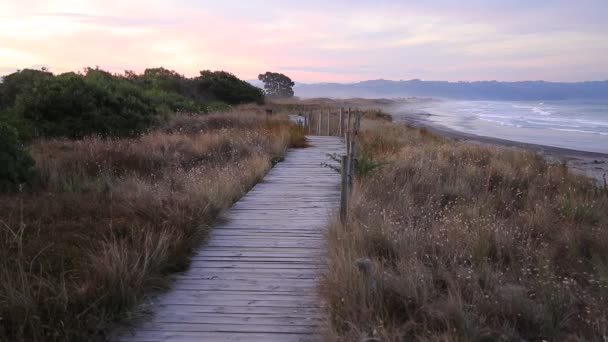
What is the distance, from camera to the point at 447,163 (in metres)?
11.5

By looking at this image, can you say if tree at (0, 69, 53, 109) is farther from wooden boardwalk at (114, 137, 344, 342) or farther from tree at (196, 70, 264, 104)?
wooden boardwalk at (114, 137, 344, 342)

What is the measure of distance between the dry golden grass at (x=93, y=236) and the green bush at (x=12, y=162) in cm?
36

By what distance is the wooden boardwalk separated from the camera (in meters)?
3.93

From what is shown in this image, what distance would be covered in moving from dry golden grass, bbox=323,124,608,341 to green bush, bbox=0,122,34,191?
5.36 m

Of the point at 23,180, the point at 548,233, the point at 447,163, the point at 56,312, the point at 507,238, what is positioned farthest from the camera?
the point at 447,163

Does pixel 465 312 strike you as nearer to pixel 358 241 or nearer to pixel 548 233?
pixel 358 241

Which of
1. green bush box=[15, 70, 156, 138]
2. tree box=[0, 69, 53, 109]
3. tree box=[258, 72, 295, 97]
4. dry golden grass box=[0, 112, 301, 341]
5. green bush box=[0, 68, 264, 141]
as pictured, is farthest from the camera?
tree box=[258, 72, 295, 97]

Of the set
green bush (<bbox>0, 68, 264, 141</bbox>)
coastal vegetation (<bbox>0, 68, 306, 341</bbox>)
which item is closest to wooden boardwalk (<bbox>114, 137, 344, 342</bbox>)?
coastal vegetation (<bbox>0, 68, 306, 341</bbox>)

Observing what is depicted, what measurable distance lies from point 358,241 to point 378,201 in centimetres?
230

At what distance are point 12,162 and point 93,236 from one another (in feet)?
12.9

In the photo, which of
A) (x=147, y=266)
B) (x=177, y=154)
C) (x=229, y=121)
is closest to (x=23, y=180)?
(x=177, y=154)

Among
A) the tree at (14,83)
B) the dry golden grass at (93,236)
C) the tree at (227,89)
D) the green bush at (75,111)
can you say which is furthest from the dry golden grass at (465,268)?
the tree at (227,89)

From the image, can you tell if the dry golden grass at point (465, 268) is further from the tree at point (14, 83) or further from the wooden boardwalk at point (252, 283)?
the tree at point (14, 83)

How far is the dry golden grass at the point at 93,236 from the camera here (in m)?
3.74
